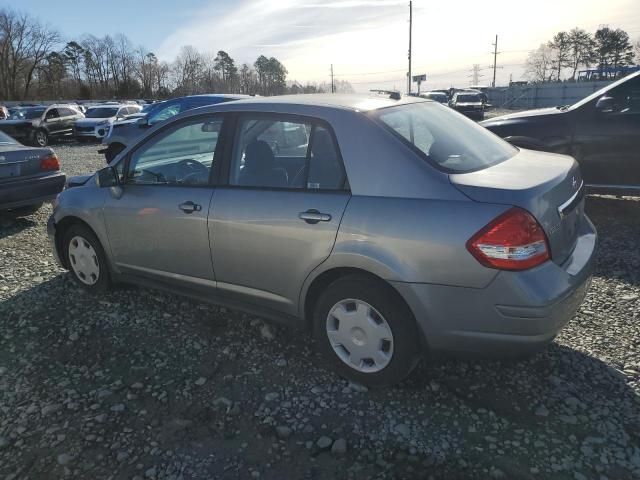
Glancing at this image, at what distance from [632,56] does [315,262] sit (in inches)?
→ 3478

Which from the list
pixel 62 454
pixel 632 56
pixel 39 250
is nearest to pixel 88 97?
pixel 39 250

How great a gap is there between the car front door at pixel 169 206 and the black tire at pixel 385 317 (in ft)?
3.42

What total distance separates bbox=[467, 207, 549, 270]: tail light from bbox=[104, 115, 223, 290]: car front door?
5.98 feet

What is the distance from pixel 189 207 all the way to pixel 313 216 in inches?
40.9

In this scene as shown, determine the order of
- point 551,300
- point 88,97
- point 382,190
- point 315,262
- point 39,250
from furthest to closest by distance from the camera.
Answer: point 88,97
point 39,250
point 315,262
point 382,190
point 551,300

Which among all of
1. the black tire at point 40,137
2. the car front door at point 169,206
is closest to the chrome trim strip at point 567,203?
the car front door at point 169,206

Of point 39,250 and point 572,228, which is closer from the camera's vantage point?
point 572,228

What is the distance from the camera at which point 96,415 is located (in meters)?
2.74

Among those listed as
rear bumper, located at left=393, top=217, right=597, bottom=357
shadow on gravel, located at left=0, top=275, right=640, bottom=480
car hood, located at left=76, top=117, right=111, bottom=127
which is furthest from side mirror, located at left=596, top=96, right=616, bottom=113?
car hood, located at left=76, top=117, right=111, bottom=127

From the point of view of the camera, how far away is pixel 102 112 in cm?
2312

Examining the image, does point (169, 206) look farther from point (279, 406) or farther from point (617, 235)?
point (617, 235)

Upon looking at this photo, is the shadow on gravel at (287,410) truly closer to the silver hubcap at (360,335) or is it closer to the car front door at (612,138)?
the silver hubcap at (360,335)

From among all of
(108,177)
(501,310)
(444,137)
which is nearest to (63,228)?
(108,177)

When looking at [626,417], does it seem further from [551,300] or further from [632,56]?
[632,56]
